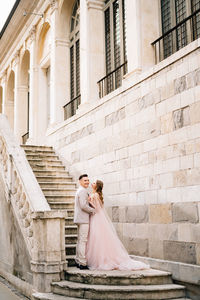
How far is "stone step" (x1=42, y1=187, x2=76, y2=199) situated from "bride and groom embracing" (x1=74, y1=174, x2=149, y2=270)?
2899mm

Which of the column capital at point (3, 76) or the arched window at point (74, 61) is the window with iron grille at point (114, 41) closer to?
the arched window at point (74, 61)

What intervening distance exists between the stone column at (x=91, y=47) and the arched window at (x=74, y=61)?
189 centimetres

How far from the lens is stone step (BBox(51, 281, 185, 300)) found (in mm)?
6453

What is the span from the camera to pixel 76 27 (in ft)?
48.2

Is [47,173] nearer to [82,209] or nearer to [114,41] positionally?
[82,209]

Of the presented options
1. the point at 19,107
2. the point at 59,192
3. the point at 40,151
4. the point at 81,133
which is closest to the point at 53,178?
the point at 59,192

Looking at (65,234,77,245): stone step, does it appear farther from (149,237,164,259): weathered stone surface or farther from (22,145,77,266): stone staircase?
(149,237,164,259): weathered stone surface

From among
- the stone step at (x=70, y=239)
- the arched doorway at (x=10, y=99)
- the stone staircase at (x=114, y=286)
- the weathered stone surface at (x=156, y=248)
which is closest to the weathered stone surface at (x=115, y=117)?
the stone step at (x=70, y=239)

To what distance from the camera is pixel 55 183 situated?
1130cm

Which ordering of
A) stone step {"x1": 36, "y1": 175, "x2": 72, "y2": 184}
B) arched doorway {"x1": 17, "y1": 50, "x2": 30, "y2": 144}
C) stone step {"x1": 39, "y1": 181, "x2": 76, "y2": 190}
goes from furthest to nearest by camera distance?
arched doorway {"x1": 17, "y1": 50, "x2": 30, "y2": 144}, stone step {"x1": 36, "y1": 175, "x2": 72, "y2": 184}, stone step {"x1": 39, "y1": 181, "x2": 76, "y2": 190}

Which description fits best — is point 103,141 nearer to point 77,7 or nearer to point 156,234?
point 156,234

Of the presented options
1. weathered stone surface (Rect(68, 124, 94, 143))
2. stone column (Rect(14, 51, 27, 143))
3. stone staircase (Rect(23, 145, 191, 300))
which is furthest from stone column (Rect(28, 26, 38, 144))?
stone staircase (Rect(23, 145, 191, 300))

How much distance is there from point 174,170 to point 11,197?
402cm

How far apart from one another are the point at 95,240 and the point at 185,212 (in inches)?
73.6
